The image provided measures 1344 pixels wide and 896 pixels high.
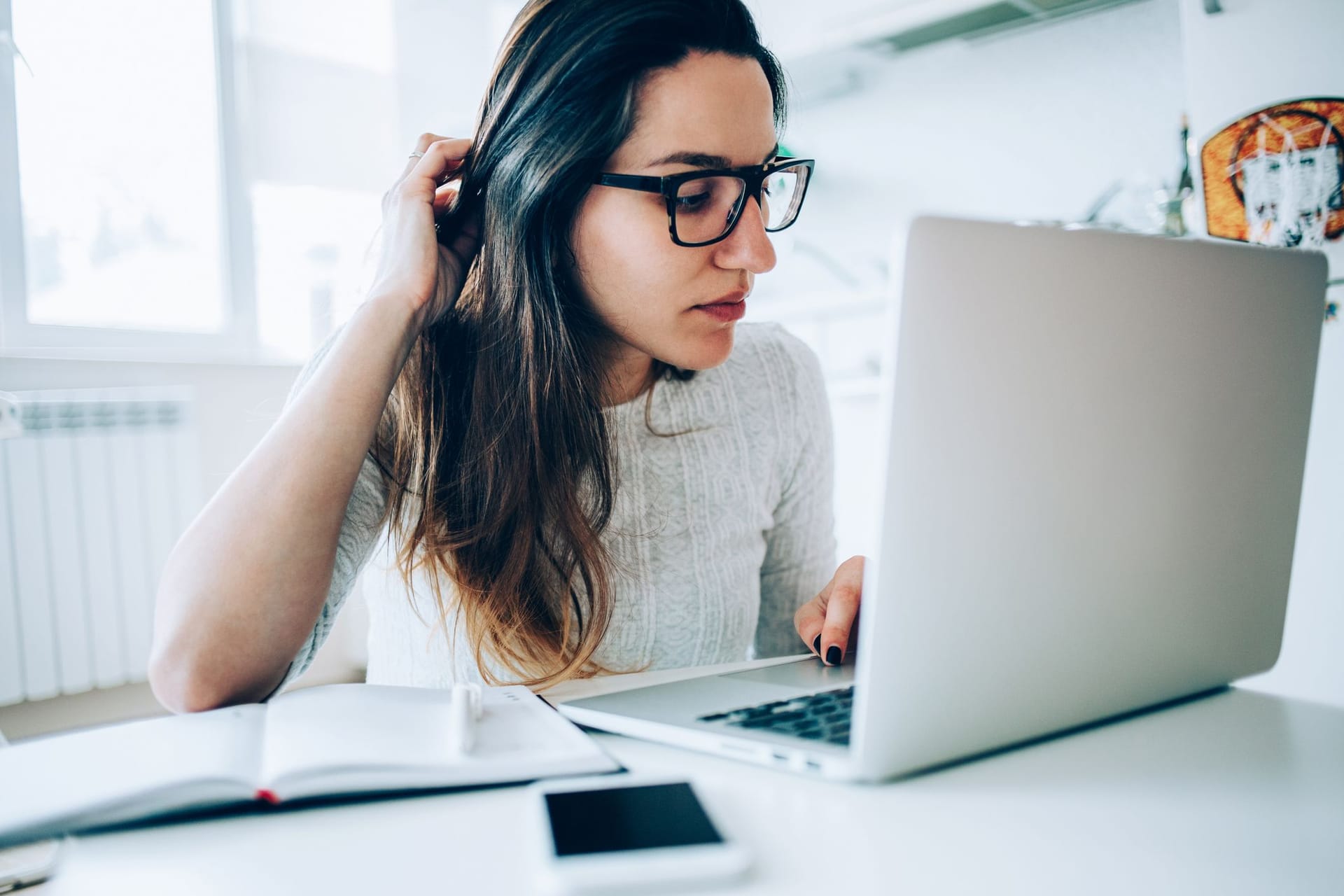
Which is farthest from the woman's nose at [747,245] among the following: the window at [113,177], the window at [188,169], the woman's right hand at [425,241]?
the window at [113,177]

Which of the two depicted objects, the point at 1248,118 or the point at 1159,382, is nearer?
the point at 1159,382

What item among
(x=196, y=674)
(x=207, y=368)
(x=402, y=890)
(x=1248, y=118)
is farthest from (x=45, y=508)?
(x=1248, y=118)

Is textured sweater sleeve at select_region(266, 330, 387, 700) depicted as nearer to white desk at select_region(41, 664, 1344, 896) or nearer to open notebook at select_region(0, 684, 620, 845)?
open notebook at select_region(0, 684, 620, 845)

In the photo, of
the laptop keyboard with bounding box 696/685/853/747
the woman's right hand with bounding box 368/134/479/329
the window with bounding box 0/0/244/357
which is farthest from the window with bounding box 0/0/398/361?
the laptop keyboard with bounding box 696/685/853/747

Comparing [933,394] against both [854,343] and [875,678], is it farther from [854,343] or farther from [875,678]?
[854,343]

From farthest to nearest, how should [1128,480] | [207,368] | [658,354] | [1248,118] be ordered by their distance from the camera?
[207,368] < [1248,118] < [658,354] < [1128,480]

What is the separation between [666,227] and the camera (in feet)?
2.71

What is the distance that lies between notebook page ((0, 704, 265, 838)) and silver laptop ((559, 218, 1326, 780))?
20 centimetres

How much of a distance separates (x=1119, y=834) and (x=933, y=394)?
22cm

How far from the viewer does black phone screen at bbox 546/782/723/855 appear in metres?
0.35

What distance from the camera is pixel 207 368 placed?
227 cm

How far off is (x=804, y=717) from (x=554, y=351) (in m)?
0.48

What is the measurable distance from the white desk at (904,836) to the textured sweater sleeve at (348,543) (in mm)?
308

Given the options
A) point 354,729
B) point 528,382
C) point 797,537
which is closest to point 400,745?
point 354,729
